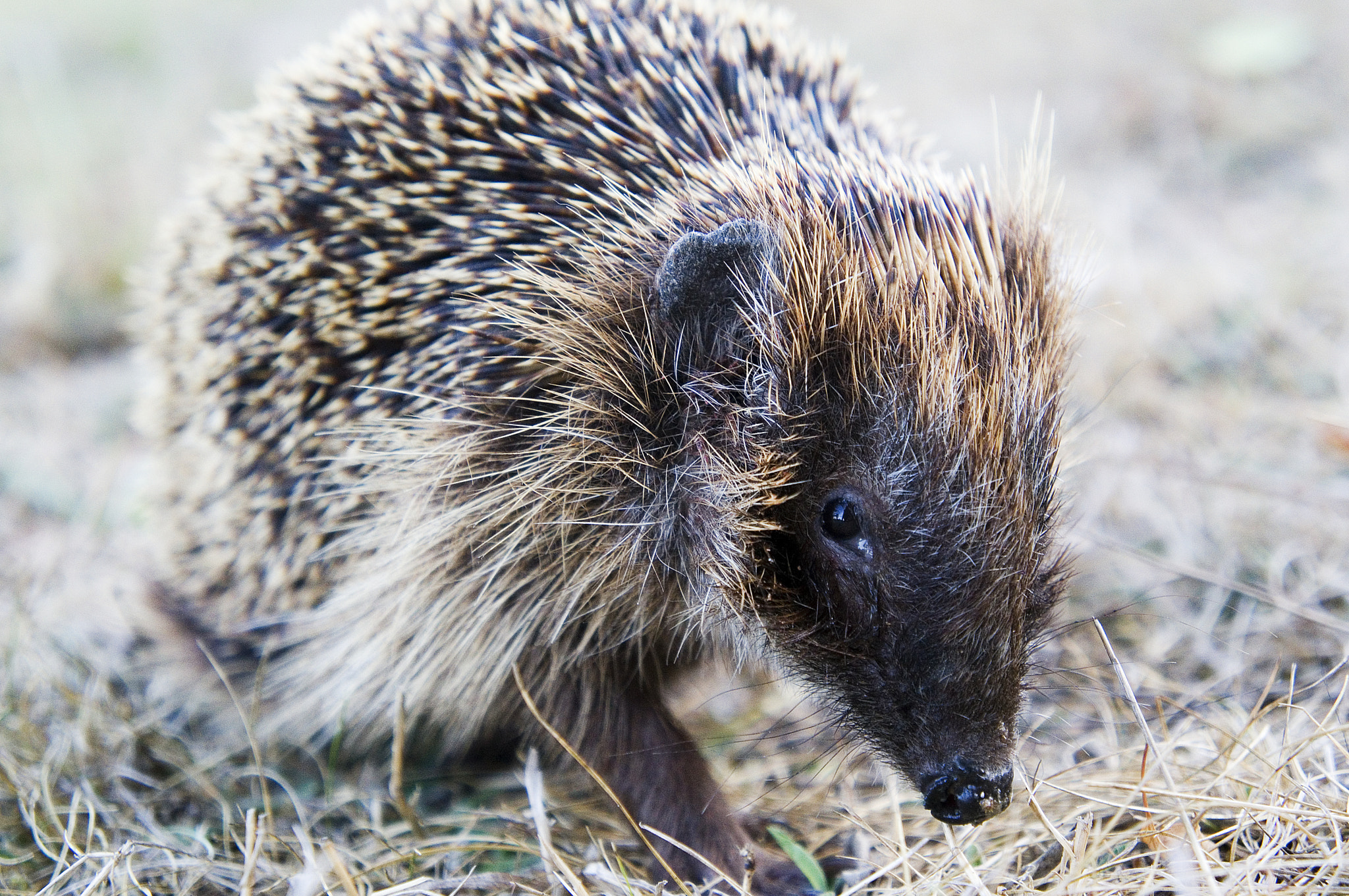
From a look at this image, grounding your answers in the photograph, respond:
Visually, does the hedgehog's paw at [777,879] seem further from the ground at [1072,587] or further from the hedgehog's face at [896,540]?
the hedgehog's face at [896,540]

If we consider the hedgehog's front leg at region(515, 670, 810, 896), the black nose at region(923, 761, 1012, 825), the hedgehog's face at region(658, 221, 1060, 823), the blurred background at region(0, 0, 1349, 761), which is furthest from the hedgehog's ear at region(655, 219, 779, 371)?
the black nose at region(923, 761, 1012, 825)

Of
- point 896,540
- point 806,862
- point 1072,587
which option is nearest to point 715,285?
point 896,540

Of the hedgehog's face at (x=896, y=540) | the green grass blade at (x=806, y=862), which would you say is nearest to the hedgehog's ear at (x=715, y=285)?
the hedgehog's face at (x=896, y=540)

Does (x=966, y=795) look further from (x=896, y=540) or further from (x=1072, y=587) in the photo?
(x=1072, y=587)

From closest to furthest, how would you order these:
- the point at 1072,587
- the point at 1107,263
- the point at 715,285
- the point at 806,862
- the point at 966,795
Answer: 1. the point at 966,795
2. the point at 715,285
3. the point at 806,862
4. the point at 1072,587
5. the point at 1107,263

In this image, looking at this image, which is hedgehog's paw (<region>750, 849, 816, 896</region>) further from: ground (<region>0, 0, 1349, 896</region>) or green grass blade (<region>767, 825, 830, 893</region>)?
ground (<region>0, 0, 1349, 896</region>)

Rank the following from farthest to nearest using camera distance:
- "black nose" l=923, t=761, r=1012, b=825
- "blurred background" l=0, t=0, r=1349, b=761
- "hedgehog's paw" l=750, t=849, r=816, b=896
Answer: "blurred background" l=0, t=0, r=1349, b=761 < "hedgehog's paw" l=750, t=849, r=816, b=896 < "black nose" l=923, t=761, r=1012, b=825

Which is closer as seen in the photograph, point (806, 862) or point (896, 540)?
point (896, 540)

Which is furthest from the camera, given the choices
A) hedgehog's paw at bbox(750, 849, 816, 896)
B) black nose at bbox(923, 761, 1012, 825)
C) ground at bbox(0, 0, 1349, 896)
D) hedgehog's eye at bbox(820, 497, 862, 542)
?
hedgehog's paw at bbox(750, 849, 816, 896)

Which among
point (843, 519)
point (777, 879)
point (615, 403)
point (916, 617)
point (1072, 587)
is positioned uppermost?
point (615, 403)
